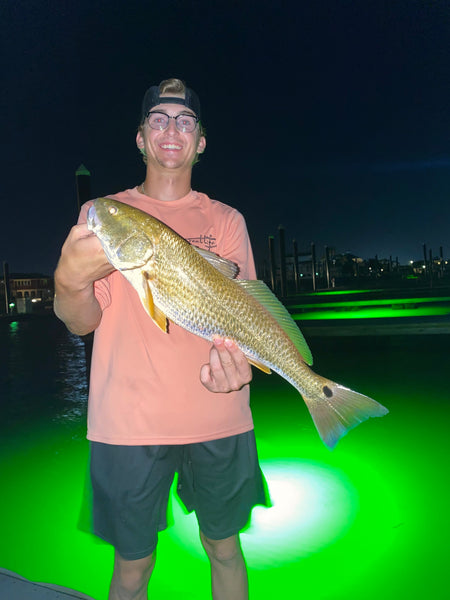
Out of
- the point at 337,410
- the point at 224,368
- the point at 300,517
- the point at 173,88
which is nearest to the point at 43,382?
the point at 300,517

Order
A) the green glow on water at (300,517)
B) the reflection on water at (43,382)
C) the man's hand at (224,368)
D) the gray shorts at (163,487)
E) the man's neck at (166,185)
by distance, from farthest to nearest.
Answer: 1. the reflection on water at (43,382)
2. the green glow on water at (300,517)
3. the man's neck at (166,185)
4. the gray shorts at (163,487)
5. the man's hand at (224,368)

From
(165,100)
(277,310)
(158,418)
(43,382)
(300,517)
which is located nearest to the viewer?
(158,418)

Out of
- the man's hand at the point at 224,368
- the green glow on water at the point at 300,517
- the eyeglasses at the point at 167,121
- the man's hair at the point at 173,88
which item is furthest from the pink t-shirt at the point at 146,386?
the green glow on water at the point at 300,517

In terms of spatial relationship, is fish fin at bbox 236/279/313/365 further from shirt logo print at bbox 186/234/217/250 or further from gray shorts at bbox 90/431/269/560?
gray shorts at bbox 90/431/269/560

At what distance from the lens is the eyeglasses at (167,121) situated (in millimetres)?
2322

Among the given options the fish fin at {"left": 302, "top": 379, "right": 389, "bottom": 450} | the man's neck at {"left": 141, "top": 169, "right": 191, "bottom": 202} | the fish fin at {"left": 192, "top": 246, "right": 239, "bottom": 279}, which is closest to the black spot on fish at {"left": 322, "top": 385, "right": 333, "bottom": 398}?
the fish fin at {"left": 302, "top": 379, "right": 389, "bottom": 450}

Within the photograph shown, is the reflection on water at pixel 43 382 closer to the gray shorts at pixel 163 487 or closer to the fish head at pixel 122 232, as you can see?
the gray shorts at pixel 163 487

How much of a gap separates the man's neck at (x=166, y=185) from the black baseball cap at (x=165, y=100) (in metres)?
0.39

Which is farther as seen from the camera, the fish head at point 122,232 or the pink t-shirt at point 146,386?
the pink t-shirt at point 146,386

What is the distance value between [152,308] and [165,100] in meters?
1.27

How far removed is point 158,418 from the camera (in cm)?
208

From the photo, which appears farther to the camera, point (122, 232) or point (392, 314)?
point (392, 314)

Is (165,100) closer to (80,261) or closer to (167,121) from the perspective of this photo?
(167,121)

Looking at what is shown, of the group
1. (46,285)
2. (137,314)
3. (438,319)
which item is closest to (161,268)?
(137,314)
